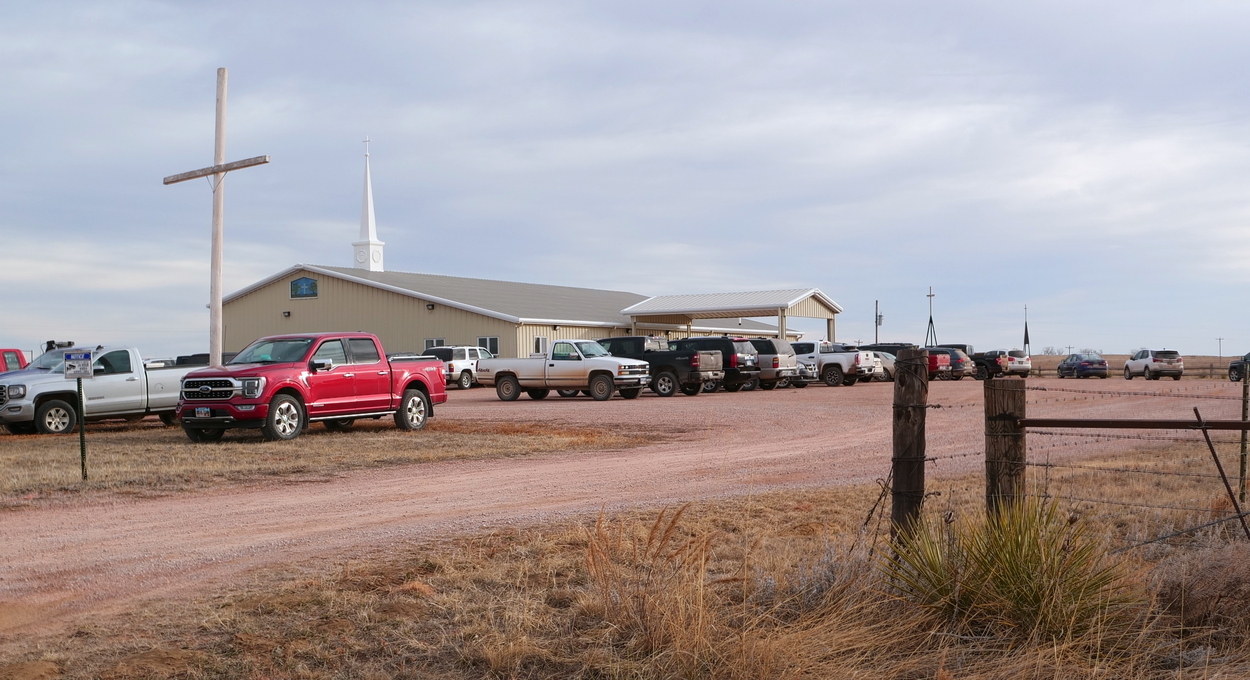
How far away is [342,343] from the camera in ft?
58.9

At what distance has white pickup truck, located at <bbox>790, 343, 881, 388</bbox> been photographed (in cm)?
3941

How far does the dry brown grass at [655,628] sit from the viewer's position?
4961 millimetres

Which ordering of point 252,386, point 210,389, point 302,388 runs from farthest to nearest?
point 302,388
point 210,389
point 252,386

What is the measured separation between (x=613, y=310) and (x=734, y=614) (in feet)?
159

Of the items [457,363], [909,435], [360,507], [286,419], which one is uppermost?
[457,363]

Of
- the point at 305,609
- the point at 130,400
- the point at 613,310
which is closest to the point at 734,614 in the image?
the point at 305,609

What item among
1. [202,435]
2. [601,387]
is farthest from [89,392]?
[601,387]

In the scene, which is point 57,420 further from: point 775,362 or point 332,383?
point 775,362

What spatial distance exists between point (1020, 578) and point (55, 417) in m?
19.1

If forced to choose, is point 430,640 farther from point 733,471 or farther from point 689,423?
point 689,423

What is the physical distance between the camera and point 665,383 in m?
31.0

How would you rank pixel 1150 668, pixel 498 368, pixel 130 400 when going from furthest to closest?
pixel 498 368 → pixel 130 400 → pixel 1150 668

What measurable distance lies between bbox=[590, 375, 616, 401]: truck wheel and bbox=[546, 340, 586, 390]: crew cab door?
12.0 inches

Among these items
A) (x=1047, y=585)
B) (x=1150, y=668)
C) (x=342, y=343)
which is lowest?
(x=1150, y=668)
